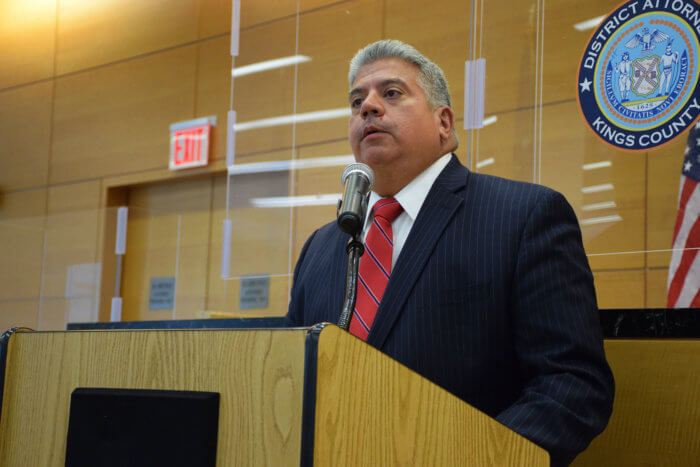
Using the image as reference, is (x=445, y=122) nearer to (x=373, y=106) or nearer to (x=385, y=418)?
(x=373, y=106)

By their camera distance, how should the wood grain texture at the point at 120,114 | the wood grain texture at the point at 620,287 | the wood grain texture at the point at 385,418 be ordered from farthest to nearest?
1. the wood grain texture at the point at 120,114
2. the wood grain texture at the point at 620,287
3. the wood grain texture at the point at 385,418

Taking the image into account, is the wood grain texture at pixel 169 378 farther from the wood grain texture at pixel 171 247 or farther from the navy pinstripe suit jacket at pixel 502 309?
the wood grain texture at pixel 171 247

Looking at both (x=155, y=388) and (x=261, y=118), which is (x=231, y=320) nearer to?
(x=155, y=388)

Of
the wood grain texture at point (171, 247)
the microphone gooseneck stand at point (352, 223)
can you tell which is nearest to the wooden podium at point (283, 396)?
the microphone gooseneck stand at point (352, 223)

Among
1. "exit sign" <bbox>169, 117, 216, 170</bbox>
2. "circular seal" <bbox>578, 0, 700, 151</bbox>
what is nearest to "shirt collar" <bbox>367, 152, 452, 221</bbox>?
"circular seal" <bbox>578, 0, 700, 151</bbox>

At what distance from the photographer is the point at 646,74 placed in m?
2.40

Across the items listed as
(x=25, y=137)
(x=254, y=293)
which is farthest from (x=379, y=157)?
(x=25, y=137)

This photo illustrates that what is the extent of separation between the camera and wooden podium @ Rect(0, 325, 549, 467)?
0.92m

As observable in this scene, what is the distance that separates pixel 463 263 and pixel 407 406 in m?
0.58

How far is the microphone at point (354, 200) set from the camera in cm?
135

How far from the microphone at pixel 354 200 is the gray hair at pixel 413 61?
19.3 inches

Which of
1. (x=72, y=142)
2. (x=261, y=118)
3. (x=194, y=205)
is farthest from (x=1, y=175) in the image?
(x=261, y=118)

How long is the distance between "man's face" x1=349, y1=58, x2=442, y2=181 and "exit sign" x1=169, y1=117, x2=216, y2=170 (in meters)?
3.95

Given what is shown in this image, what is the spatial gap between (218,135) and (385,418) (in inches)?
192
